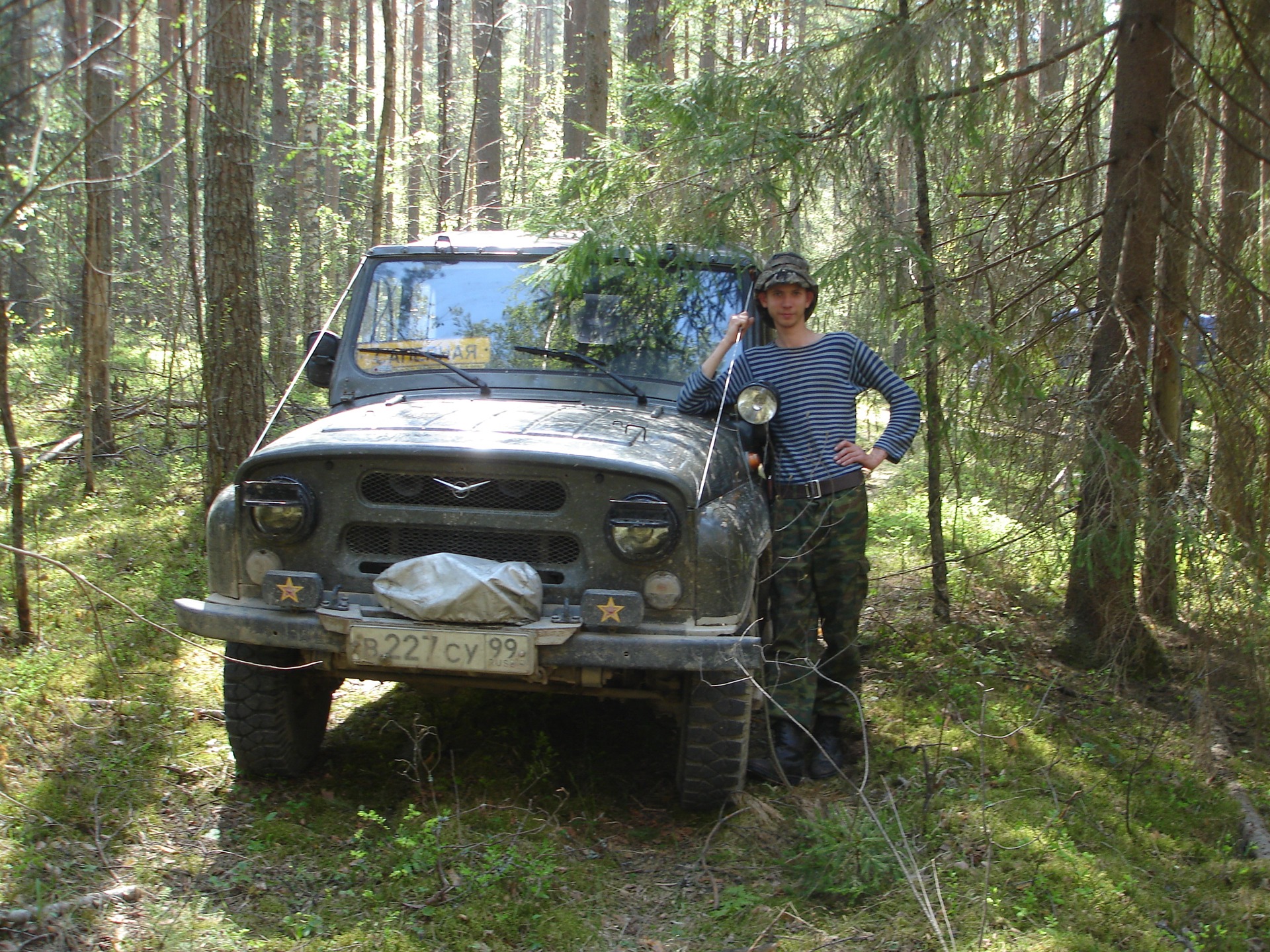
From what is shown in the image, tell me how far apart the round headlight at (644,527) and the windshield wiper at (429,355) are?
49.2 inches

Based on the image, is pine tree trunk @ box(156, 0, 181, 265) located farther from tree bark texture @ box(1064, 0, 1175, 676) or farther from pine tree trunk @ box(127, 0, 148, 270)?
tree bark texture @ box(1064, 0, 1175, 676)

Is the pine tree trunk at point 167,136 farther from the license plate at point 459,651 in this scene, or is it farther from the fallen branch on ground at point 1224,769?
the fallen branch on ground at point 1224,769

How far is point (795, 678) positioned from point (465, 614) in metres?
1.50

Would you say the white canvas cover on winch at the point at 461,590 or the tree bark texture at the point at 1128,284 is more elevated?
the tree bark texture at the point at 1128,284

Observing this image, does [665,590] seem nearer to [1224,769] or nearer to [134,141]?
[1224,769]

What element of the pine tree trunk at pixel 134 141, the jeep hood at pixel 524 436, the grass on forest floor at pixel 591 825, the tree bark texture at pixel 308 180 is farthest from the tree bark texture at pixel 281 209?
the jeep hood at pixel 524 436

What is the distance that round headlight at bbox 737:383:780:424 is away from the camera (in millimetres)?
4160

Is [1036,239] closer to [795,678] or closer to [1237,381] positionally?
[1237,381]

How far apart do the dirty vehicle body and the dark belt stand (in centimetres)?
18

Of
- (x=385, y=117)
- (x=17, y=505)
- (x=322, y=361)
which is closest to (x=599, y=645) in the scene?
(x=322, y=361)

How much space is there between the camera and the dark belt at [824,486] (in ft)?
14.0

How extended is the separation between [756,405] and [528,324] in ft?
3.91

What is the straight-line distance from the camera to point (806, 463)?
14.2ft

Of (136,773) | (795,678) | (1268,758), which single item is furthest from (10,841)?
(1268,758)
